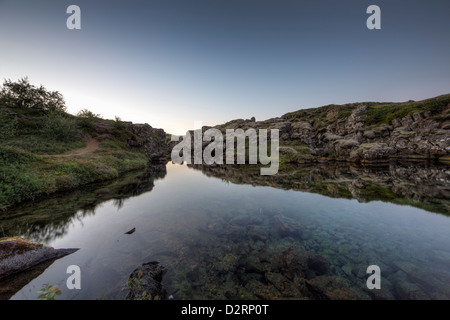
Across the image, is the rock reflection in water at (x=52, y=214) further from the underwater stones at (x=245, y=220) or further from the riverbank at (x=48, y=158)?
the underwater stones at (x=245, y=220)

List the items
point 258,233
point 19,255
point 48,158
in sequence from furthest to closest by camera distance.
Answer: point 48,158 → point 258,233 → point 19,255

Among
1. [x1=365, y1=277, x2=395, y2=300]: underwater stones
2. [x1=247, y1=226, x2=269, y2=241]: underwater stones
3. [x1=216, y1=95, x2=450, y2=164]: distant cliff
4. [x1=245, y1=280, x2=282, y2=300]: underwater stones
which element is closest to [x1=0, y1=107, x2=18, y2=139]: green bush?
[x1=247, y1=226, x2=269, y2=241]: underwater stones

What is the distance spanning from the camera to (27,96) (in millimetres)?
51156

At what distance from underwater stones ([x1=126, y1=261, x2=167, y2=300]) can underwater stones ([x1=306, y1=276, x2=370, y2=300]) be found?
5517mm

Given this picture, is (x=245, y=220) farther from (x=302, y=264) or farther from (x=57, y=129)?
(x=57, y=129)

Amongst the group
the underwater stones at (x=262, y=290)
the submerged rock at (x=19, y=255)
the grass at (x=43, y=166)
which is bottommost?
the underwater stones at (x=262, y=290)

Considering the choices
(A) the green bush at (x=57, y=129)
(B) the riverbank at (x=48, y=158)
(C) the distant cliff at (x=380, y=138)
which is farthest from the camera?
(C) the distant cliff at (x=380, y=138)

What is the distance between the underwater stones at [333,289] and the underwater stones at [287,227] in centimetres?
373

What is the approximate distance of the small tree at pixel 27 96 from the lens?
1909 inches

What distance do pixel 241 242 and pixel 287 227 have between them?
3841mm

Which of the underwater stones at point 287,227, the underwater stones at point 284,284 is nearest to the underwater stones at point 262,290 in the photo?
the underwater stones at point 284,284

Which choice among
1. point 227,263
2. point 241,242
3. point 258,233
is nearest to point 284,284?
point 227,263
